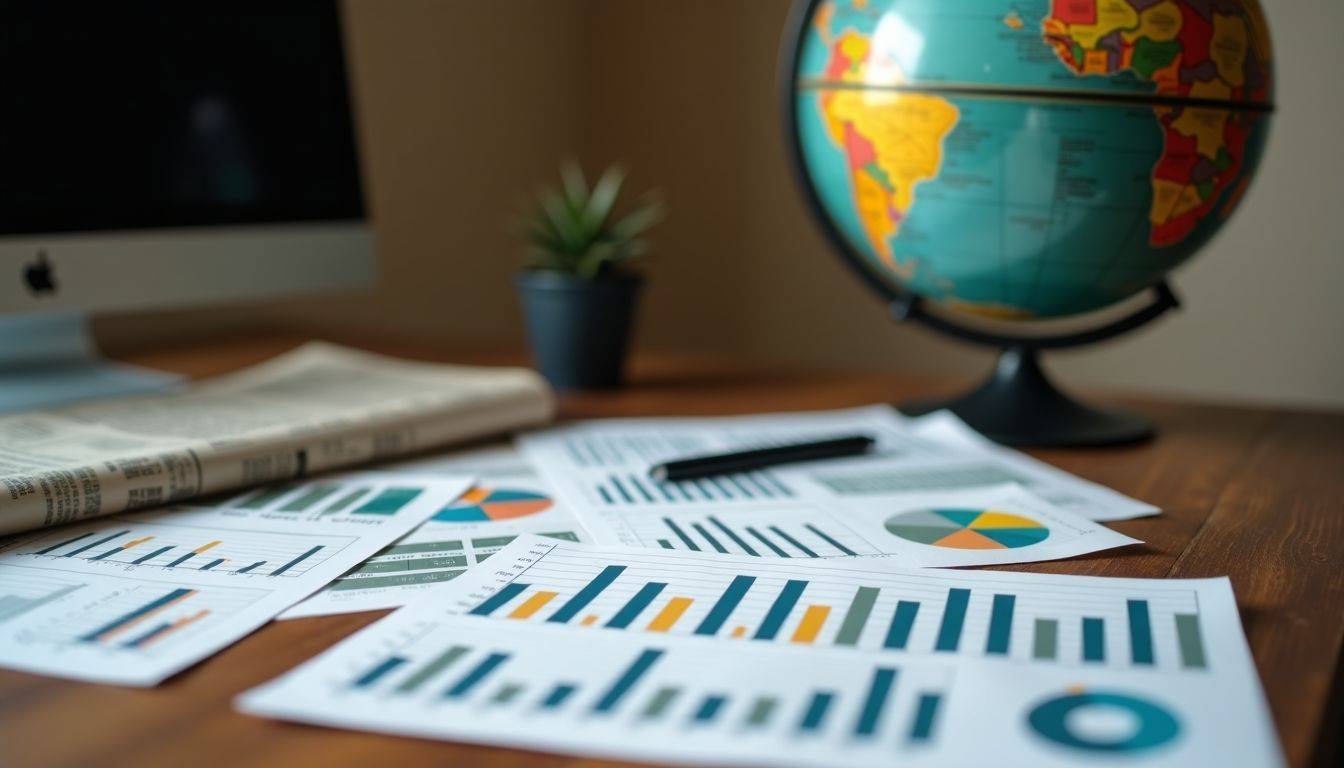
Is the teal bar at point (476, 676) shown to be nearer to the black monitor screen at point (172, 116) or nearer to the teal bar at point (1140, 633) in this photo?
the teal bar at point (1140, 633)

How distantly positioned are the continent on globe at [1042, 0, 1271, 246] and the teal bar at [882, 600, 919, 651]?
459mm

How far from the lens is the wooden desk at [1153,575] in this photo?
404 mm

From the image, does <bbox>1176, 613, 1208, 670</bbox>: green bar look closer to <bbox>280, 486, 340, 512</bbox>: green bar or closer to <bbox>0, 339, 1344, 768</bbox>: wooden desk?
<bbox>0, 339, 1344, 768</bbox>: wooden desk

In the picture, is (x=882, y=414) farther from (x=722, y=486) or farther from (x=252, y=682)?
(x=252, y=682)

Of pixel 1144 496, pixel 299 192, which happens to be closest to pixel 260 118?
pixel 299 192

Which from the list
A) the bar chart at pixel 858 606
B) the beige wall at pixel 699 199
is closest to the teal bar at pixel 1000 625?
the bar chart at pixel 858 606

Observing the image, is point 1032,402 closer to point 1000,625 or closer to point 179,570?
→ point 1000,625

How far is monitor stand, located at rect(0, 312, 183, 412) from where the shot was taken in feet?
3.15

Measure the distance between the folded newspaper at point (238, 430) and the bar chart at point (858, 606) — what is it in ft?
0.81

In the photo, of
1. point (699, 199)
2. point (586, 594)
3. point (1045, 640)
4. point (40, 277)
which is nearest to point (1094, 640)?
point (1045, 640)

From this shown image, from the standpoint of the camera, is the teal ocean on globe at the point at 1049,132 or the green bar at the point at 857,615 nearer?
the green bar at the point at 857,615

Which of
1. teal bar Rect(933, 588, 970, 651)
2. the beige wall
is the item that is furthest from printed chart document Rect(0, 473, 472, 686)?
the beige wall

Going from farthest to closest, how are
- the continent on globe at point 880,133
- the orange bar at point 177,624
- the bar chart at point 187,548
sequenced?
the continent on globe at point 880,133
the bar chart at point 187,548
the orange bar at point 177,624

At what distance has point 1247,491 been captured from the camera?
0.78 metres
